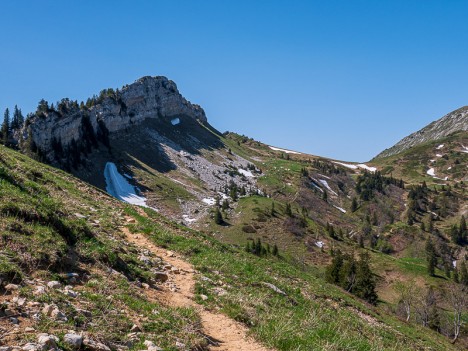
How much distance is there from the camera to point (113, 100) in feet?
511

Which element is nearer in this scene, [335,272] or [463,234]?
[335,272]

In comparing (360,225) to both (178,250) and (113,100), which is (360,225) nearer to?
(113,100)

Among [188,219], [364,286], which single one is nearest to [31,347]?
[364,286]

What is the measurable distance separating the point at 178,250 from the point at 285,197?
142 meters

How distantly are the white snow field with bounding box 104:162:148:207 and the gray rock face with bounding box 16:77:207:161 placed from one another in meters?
15.9

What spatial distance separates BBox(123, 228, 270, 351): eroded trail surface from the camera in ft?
36.1

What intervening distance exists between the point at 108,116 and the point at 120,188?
171 feet

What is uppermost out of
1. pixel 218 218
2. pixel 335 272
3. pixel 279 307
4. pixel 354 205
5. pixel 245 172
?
pixel 245 172

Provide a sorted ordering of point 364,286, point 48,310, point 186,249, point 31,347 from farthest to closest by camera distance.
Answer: point 364,286 → point 186,249 → point 48,310 → point 31,347

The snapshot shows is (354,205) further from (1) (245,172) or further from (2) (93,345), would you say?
(2) (93,345)

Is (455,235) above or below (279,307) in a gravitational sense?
above

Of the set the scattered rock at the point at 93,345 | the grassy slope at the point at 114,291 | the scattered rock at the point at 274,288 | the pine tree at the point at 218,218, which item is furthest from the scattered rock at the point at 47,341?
the pine tree at the point at 218,218

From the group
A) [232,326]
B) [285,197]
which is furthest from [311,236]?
[232,326]

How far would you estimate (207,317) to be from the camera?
42.1 feet
